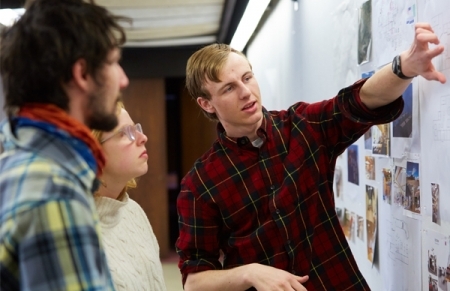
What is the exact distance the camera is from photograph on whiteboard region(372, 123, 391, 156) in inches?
60.7

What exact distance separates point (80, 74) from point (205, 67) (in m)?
0.88

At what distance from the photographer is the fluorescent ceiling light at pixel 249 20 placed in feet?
10.3

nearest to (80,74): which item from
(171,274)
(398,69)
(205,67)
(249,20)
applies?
(398,69)

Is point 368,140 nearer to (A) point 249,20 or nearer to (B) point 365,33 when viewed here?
(B) point 365,33

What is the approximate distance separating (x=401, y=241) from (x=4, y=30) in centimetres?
115

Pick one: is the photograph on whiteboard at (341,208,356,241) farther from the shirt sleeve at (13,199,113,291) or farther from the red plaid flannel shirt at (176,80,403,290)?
the shirt sleeve at (13,199,113,291)

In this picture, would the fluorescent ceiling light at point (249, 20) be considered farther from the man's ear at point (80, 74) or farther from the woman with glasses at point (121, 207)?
the man's ear at point (80, 74)

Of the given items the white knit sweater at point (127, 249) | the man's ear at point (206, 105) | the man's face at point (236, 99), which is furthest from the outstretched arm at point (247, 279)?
the man's ear at point (206, 105)

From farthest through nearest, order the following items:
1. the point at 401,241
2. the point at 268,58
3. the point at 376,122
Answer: the point at 268,58 → the point at 401,241 → the point at 376,122

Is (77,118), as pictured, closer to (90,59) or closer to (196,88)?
(90,59)

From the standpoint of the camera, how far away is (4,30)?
898mm

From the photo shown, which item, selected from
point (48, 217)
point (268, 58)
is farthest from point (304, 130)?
point (268, 58)

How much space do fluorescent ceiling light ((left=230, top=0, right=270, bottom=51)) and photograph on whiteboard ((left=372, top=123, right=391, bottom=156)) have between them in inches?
63.4

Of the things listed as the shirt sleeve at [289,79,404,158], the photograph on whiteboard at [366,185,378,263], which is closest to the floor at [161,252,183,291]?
the photograph on whiteboard at [366,185,378,263]
